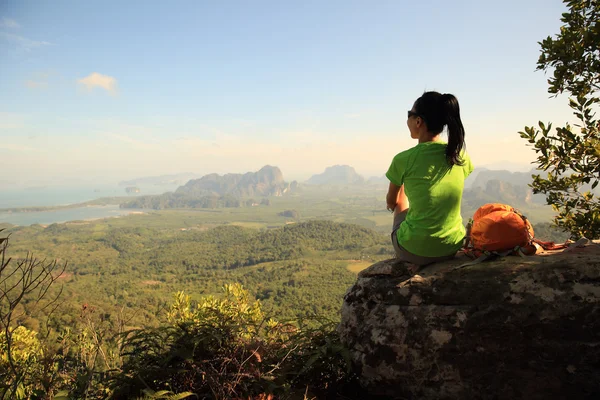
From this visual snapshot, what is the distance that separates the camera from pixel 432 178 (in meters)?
3.35

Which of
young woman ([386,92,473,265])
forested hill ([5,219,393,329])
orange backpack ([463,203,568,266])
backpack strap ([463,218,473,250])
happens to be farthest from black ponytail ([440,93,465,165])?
forested hill ([5,219,393,329])

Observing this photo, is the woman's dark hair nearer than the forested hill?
Yes

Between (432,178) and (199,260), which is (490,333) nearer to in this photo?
(432,178)

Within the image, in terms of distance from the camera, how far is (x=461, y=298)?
3.05 m

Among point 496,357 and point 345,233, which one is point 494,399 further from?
point 345,233

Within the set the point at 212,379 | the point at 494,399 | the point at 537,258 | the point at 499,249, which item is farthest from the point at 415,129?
the point at 212,379

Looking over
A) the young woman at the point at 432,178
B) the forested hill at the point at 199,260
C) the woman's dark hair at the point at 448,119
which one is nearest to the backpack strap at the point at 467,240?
the young woman at the point at 432,178

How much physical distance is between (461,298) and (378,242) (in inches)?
5212

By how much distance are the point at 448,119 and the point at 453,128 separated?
4.3 inches

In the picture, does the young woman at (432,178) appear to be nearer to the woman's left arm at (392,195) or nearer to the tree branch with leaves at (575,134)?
the woman's left arm at (392,195)

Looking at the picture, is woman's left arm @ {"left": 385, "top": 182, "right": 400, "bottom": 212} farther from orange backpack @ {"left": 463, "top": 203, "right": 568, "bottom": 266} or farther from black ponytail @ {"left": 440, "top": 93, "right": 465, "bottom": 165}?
orange backpack @ {"left": 463, "top": 203, "right": 568, "bottom": 266}

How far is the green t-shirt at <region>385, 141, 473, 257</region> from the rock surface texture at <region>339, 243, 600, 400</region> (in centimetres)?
34

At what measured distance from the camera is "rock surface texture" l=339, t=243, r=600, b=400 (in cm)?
269

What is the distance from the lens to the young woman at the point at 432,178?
10.9 ft
